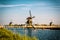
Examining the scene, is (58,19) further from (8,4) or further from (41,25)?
(8,4)

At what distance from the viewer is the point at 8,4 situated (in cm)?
798

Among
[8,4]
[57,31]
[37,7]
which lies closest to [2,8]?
[8,4]

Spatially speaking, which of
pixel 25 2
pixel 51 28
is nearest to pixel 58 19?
pixel 51 28

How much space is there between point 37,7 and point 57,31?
2.10 ft

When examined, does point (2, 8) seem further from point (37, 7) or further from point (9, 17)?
point (37, 7)

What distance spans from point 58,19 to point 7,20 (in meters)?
1.05

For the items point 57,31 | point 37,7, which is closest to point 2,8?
point 37,7

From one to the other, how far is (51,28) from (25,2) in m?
0.75

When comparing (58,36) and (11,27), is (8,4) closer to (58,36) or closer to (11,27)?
(11,27)

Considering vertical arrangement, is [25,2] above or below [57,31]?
above

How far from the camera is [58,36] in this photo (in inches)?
313

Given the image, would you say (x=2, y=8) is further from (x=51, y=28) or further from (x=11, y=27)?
(x=51, y=28)

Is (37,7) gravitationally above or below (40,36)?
above

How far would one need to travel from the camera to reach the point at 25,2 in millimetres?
7980
